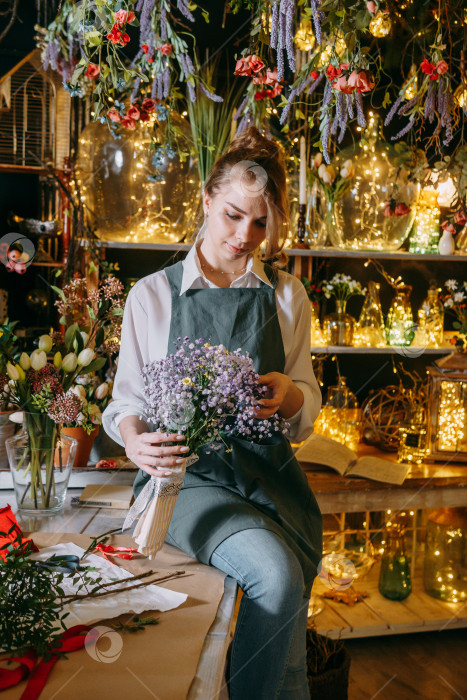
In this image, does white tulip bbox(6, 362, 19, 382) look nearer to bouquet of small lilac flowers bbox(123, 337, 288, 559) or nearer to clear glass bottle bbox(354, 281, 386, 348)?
bouquet of small lilac flowers bbox(123, 337, 288, 559)

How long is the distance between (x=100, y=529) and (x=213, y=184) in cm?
87

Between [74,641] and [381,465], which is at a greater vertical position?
[74,641]

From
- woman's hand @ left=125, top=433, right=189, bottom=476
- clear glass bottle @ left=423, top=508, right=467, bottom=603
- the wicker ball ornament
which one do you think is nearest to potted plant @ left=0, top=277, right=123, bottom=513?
woman's hand @ left=125, top=433, right=189, bottom=476

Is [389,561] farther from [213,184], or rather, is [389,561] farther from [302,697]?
[213,184]

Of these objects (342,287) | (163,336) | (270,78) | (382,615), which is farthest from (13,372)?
(382,615)

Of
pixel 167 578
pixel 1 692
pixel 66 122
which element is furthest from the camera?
pixel 66 122

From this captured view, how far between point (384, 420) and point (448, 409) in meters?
0.34

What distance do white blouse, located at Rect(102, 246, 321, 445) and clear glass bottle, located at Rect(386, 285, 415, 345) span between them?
1.14 metres

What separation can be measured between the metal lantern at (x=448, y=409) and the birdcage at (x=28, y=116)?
6.68 feet

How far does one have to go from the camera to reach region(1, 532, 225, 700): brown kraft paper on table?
2.71 feet

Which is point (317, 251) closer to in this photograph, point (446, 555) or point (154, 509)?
point (446, 555)

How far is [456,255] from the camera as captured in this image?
9.09 feet

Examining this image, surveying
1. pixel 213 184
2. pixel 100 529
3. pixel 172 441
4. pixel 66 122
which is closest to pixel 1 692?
pixel 172 441

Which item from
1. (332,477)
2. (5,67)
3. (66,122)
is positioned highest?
(5,67)
